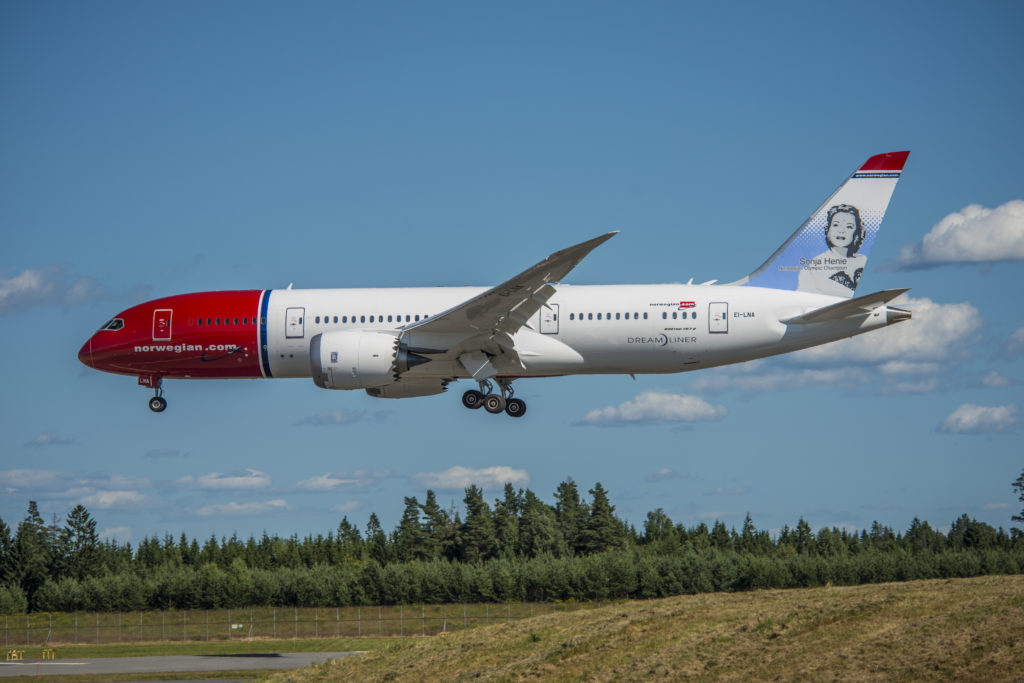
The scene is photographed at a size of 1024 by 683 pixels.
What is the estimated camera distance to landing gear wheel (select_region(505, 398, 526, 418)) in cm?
3444

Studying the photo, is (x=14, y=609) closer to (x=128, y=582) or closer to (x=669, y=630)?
(x=128, y=582)

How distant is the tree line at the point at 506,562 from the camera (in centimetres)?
5341

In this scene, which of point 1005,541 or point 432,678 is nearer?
point 432,678

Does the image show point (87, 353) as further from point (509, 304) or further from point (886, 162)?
point (886, 162)

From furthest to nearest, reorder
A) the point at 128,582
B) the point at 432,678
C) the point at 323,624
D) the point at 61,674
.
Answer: the point at 128,582
the point at 323,624
the point at 61,674
the point at 432,678

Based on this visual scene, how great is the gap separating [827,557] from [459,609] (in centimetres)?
1986

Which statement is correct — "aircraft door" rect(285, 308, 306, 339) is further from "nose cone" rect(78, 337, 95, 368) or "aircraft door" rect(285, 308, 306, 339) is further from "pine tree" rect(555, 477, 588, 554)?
"pine tree" rect(555, 477, 588, 554)

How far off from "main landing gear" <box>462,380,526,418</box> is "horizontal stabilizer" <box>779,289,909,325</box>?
26.9 ft

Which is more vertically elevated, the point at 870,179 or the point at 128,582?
the point at 870,179

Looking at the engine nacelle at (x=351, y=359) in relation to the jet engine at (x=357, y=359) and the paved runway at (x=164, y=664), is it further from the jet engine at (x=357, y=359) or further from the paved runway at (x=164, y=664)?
the paved runway at (x=164, y=664)

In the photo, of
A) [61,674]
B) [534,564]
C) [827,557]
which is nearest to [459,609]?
[534,564]

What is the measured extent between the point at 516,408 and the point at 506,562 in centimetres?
3410

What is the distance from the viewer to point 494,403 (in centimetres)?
3422

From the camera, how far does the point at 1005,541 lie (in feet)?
166
